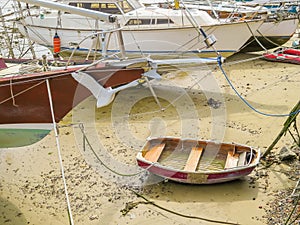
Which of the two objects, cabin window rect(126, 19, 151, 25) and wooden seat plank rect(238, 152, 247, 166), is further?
cabin window rect(126, 19, 151, 25)

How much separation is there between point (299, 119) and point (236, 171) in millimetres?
2826

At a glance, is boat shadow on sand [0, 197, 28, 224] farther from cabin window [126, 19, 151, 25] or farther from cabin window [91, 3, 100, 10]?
cabin window [91, 3, 100, 10]

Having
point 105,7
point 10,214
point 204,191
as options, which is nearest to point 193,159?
point 204,191

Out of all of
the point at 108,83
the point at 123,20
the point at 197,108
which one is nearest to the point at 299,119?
the point at 197,108

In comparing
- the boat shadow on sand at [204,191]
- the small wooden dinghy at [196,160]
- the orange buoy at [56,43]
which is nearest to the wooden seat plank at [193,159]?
the small wooden dinghy at [196,160]

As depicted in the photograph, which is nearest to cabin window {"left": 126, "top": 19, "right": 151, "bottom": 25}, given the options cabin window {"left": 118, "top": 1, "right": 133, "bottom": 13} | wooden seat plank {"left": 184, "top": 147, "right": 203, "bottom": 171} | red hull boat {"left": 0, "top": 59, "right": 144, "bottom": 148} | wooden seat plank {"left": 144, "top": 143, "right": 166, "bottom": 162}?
cabin window {"left": 118, "top": 1, "right": 133, "bottom": 13}

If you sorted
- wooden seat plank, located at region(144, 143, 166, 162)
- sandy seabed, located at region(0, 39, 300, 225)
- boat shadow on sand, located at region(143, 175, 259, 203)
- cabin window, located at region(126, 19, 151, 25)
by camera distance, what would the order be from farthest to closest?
cabin window, located at region(126, 19, 151, 25)
wooden seat plank, located at region(144, 143, 166, 162)
boat shadow on sand, located at region(143, 175, 259, 203)
sandy seabed, located at region(0, 39, 300, 225)

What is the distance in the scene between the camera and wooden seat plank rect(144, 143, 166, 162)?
5.75m

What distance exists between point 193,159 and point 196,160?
0.18 feet

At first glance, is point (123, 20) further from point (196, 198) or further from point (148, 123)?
point (196, 198)

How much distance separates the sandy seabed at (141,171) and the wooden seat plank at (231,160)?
274 millimetres

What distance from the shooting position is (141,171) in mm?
5938

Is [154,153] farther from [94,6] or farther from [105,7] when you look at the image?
[94,6]

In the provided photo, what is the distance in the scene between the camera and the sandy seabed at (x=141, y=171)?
5.09m
